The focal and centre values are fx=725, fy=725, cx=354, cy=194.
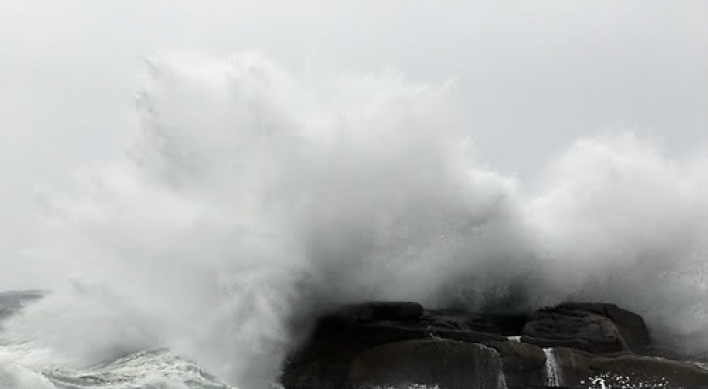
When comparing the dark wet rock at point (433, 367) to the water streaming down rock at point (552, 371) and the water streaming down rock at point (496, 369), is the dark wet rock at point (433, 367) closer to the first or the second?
the water streaming down rock at point (496, 369)

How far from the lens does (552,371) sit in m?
12.9

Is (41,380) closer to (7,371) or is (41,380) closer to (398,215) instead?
(7,371)

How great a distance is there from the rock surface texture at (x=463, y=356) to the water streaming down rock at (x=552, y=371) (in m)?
0.02

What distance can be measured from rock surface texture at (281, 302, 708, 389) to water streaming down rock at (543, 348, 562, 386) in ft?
0.06

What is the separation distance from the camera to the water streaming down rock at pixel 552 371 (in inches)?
504

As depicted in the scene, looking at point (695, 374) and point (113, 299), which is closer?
point (695, 374)

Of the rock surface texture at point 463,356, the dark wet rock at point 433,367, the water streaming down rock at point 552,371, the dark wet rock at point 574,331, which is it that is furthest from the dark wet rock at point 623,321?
the dark wet rock at point 433,367

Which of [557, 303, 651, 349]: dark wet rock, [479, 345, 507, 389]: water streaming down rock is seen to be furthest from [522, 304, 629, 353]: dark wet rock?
[479, 345, 507, 389]: water streaming down rock

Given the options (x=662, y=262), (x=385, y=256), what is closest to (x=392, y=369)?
(x=385, y=256)

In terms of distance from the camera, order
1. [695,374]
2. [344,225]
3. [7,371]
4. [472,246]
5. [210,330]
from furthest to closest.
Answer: [472,246] < [344,225] < [210,330] < [695,374] < [7,371]

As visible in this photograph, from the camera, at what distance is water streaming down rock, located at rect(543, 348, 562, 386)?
1280 centimetres

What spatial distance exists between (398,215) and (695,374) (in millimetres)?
7588

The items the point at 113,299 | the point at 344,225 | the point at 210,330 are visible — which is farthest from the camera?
A: the point at 344,225

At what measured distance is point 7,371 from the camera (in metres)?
8.51
